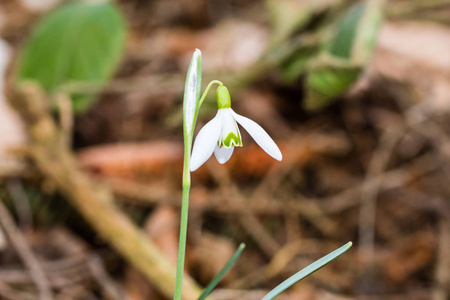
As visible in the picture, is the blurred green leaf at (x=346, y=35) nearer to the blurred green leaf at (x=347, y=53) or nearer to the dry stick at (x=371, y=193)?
the blurred green leaf at (x=347, y=53)

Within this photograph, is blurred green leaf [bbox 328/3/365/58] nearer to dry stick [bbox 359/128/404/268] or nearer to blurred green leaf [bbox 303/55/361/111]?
blurred green leaf [bbox 303/55/361/111]

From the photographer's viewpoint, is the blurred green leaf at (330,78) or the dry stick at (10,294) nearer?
the dry stick at (10,294)

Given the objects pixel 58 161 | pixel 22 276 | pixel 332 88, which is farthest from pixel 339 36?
pixel 22 276

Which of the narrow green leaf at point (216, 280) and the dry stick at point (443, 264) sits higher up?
the narrow green leaf at point (216, 280)

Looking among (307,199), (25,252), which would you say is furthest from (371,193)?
(25,252)

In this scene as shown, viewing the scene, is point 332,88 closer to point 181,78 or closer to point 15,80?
point 181,78

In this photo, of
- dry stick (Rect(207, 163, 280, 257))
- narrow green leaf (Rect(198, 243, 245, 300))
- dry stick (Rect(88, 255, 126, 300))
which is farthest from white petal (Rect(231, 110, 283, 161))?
dry stick (Rect(207, 163, 280, 257))

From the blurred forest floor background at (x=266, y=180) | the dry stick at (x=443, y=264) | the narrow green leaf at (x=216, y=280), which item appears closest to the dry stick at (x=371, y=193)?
the blurred forest floor background at (x=266, y=180)
